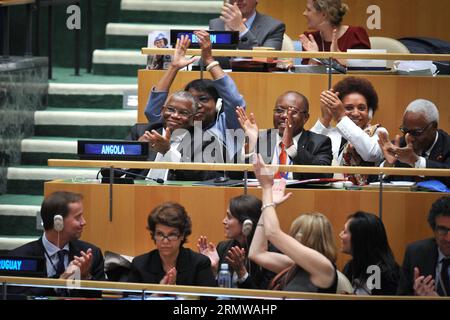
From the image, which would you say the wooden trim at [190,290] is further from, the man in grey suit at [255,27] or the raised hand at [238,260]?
the man in grey suit at [255,27]

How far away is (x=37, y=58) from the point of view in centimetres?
904

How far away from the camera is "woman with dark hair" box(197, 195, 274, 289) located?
19.4ft

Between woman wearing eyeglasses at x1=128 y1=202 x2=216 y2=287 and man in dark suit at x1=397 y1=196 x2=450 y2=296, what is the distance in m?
0.92

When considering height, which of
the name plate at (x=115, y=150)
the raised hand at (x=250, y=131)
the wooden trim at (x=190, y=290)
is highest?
the raised hand at (x=250, y=131)

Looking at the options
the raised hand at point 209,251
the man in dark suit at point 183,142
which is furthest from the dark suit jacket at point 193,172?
the raised hand at point 209,251

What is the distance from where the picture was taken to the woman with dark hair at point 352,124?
22.7 ft

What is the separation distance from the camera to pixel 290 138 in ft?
23.0

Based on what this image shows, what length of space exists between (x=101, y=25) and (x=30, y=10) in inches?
57.6

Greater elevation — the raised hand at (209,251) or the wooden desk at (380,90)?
the wooden desk at (380,90)

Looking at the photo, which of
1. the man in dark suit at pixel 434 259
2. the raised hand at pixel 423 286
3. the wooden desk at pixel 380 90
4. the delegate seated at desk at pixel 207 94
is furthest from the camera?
the wooden desk at pixel 380 90

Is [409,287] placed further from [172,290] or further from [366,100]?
[366,100]

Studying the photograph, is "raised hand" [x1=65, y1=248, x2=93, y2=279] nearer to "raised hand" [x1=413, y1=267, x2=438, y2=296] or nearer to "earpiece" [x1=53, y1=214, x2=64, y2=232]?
"earpiece" [x1=53, y1=214, x2=64, y2=232]

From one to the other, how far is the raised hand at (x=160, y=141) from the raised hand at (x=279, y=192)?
83 centimetres

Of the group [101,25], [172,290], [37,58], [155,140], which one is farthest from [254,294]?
[101,25]
